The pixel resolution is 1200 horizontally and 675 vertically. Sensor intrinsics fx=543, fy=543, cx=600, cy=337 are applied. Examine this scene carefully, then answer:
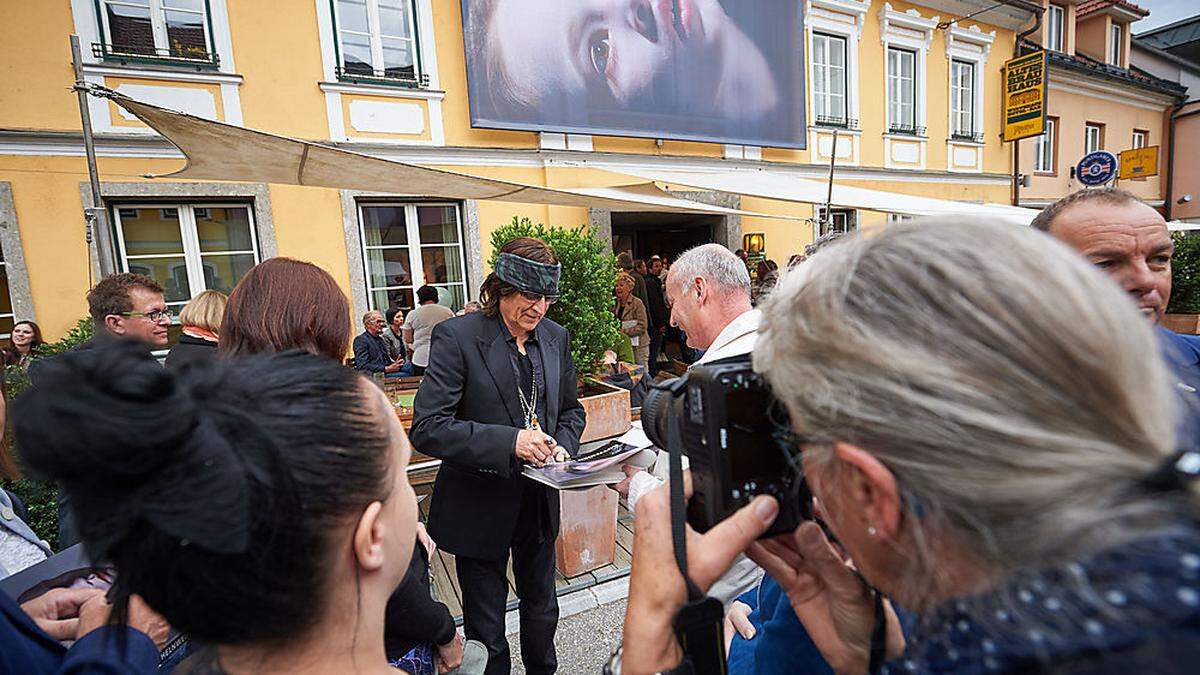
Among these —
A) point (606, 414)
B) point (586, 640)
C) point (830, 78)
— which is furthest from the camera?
point (830, 78)

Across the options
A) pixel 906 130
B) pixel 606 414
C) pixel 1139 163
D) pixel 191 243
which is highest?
pixel 906 130

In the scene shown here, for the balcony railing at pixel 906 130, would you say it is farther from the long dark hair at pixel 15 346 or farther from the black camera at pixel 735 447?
the long dark hair at pixel 15 346

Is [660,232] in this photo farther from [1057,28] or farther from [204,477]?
[1057,28]

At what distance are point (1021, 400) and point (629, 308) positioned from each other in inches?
237

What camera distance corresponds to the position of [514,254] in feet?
7.24

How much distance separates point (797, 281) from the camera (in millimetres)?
729

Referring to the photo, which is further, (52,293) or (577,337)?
(52,293)

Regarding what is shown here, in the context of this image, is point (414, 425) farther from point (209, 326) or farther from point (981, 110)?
point (981, 110)

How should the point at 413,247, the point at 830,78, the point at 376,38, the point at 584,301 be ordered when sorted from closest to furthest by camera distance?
the point at 584,301, the point at 376,38, the point at 413,247, the point at 830,78

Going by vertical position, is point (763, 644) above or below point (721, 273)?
below

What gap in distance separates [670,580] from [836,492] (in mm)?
309

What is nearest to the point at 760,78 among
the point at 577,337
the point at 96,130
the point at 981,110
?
the point at 981,110

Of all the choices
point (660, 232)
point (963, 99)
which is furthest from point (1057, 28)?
point (660, 232)

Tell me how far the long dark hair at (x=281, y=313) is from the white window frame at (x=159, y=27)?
5923 mm
